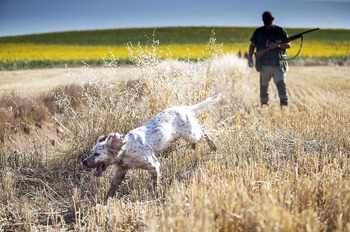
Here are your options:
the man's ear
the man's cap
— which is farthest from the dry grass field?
the man's cap

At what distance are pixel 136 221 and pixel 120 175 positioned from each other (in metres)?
1.01

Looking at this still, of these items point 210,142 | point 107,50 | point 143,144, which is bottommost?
point 210,142

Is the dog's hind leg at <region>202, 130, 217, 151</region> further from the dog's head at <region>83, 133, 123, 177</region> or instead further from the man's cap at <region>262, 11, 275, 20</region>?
the man's cap at <region>262, 11, 275, 20</region>

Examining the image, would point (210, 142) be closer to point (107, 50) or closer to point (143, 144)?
point (143, 144)

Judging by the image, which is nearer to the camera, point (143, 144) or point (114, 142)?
point (114, 142)

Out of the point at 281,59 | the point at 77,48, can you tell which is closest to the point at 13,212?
the point at 281,59

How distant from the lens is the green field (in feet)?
109

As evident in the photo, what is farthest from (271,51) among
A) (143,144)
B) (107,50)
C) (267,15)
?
(107,50)

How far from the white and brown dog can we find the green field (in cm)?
2493

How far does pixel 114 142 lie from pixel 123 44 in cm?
3513

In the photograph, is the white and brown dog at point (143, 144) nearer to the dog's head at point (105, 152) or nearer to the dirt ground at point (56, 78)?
the dog's head at point (105, 152)

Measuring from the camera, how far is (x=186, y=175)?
16.9ft

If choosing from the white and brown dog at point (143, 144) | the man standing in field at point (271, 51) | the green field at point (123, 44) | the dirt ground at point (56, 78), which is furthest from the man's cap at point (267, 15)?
the green field at point (123, 44)

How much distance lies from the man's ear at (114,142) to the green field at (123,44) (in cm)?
2564
